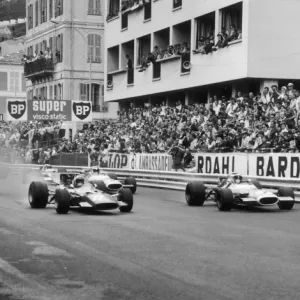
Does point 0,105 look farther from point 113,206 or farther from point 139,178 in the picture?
point 113,206

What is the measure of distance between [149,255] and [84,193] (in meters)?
6.92

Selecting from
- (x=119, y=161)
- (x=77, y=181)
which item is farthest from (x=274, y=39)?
(x=77, y=181)

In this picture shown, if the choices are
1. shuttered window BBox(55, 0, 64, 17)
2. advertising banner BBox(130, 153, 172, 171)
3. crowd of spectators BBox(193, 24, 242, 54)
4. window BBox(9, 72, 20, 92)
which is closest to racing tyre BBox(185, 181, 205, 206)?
advertising banner BBox(130, 153, 172, 171)

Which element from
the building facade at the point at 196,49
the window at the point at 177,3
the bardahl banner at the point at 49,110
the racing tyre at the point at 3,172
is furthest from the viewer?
the bardahl banner at the point at 49,110

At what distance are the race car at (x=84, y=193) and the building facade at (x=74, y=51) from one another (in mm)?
42387

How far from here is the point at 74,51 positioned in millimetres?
62188

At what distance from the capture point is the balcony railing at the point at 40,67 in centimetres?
6328

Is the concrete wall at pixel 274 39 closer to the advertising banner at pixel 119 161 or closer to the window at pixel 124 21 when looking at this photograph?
the advertising banner at pixel 119 161

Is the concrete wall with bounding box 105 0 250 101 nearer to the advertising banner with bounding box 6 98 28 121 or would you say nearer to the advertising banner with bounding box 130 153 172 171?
the advertising banner with bounding box 130 153 172 171

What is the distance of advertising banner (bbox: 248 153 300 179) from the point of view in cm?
2198

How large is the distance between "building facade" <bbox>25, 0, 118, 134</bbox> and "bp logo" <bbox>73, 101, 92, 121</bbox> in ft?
56.3

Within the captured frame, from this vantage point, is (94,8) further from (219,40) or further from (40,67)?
(219,40)

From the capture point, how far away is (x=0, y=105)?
3593 inches

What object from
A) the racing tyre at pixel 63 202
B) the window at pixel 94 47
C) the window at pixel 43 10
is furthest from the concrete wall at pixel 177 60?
the racing tyre at pixel 63 202
